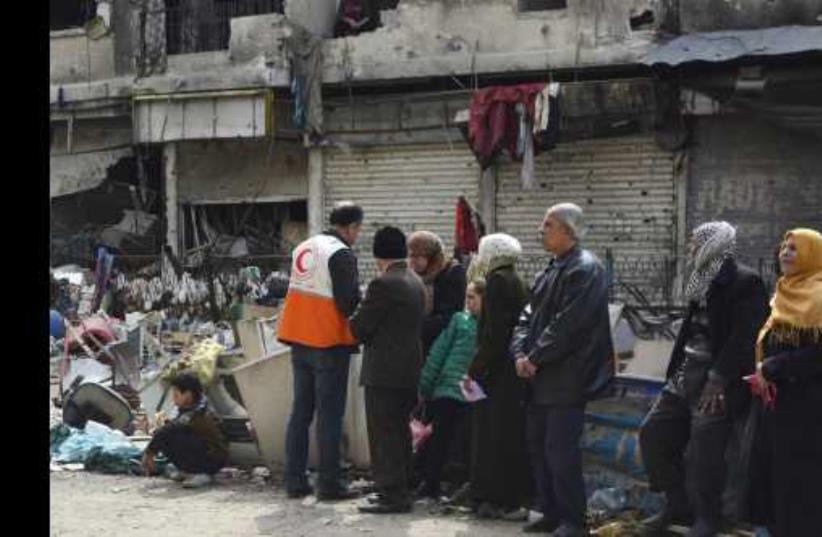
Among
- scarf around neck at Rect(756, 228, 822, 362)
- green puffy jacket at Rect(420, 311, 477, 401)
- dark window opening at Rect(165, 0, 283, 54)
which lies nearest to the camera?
scarf around neck at Rect(756, 228, 822, 362)

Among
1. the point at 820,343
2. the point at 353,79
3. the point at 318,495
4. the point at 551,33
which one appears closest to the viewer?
the point at 820,343

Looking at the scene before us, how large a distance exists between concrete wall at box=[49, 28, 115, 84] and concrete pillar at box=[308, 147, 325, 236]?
3.75 m

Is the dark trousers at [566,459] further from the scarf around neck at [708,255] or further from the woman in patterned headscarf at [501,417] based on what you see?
the scarf around neck at [708,255]

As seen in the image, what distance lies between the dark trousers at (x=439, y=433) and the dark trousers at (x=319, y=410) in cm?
58

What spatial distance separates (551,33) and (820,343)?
10518 millimetres

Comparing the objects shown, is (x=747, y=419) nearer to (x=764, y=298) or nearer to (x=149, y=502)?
(x=764, y=298)

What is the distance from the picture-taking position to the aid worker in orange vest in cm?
715

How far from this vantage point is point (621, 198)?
1488 centimetres

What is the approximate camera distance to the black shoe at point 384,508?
6.79 metres

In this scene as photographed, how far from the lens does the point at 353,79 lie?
16.0 metres

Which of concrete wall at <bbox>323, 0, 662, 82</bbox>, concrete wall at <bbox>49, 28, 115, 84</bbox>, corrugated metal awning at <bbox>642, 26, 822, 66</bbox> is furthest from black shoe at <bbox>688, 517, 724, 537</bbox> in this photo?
concrete wall at <bbox>49, 28, 115, 84</bbox>

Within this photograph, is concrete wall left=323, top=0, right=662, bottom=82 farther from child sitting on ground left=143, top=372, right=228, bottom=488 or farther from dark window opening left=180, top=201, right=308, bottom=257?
child sitting on ground left=143, top=372, right=228, bottom=488

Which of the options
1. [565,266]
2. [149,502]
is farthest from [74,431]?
[565,266]

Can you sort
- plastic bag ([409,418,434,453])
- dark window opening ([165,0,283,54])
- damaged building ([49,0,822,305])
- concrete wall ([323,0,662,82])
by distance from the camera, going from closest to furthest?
plastic bag ([409,418,434,453])
damaged building ([49,0,822,305])
concrete wall ([323,0,662,82])
dark window opening ([165,0,283,54])
